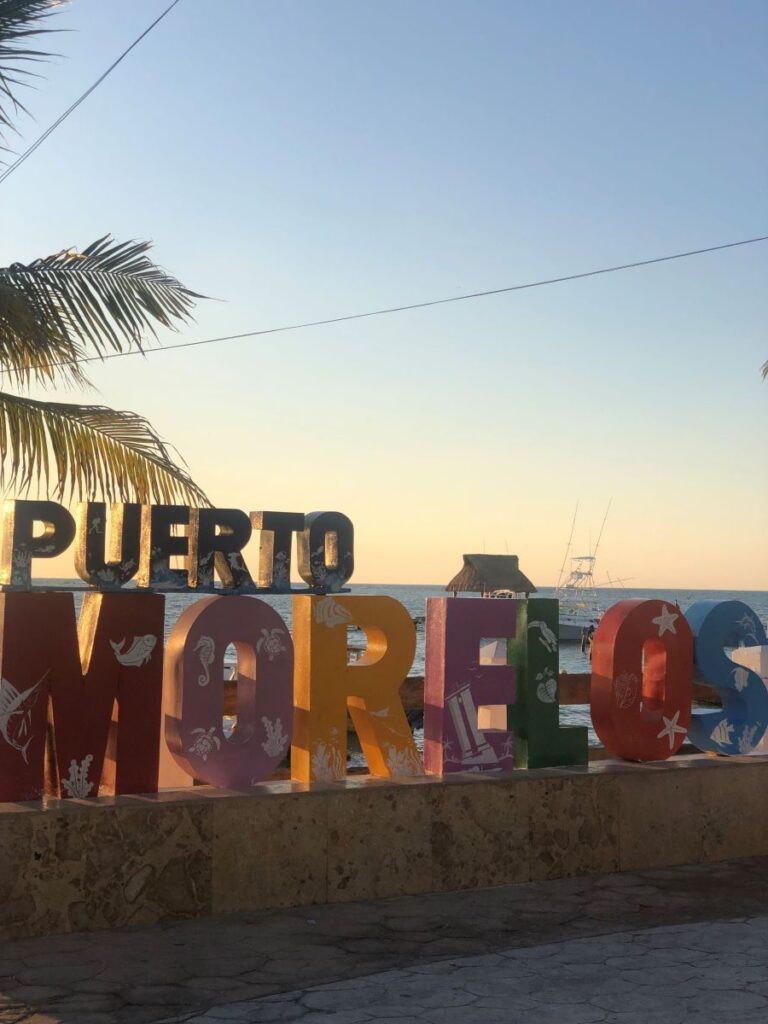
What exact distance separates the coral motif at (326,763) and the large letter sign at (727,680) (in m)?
3.11

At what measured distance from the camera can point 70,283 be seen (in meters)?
8.97

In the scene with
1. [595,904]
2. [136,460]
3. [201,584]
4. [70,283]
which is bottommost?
[595,904]

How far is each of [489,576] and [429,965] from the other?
5289 cm

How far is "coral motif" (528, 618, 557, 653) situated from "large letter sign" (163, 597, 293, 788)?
Result: 1954 mm

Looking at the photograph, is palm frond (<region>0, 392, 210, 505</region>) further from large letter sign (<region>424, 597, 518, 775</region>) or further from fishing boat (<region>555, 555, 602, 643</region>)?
fishing boat (<region>555, 555, 602, 643</region>)

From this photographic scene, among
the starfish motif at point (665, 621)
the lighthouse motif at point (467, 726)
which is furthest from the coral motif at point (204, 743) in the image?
the starfish motif at point (665, 621)

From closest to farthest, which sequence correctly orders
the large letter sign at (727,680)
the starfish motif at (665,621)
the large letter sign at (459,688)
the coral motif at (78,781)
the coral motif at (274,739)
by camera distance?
the coral motif at (78,781) < the coral motif at (274,739) < the large letter sign at (459,688) < the starfish motif at (665,621) < the large letter sign at (727,680)

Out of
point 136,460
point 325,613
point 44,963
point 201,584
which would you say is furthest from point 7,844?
point 136,460

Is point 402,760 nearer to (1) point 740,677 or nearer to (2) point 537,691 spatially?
(2) point 537,691

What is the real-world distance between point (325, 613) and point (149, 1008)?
3025 mm

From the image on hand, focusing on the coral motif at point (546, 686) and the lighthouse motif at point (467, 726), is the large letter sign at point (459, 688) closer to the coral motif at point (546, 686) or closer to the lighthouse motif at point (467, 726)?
the lighthouse motif at point (467, 726)

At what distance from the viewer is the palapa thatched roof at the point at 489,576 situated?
58438 millimetres

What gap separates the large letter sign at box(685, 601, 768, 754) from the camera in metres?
9.45

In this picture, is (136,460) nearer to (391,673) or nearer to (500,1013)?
(391,673)
